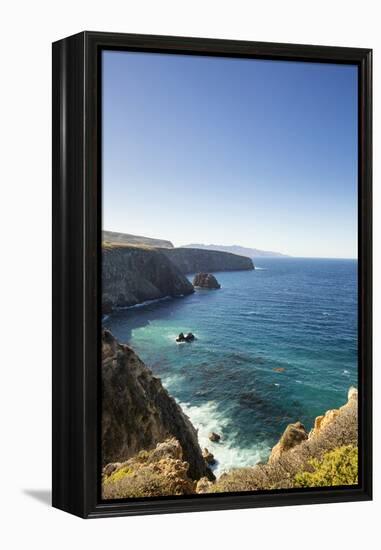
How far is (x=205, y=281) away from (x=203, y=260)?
0.19 meters

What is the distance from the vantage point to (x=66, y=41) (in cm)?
796

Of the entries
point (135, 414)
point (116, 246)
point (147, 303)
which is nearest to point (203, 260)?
point (147, 303)

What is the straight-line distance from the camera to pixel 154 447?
7988mm

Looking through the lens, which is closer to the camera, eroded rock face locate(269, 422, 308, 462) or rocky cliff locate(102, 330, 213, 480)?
rocky cliff locate(102, 330, 213, 480)

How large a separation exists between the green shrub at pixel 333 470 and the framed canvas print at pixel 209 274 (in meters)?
0.01

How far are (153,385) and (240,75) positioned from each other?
2805 mm

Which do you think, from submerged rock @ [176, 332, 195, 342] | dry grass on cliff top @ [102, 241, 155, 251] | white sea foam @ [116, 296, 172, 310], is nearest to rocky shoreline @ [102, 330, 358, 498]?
white sea foam @ [116, 296, 172, 310]

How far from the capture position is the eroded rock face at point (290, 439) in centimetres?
823

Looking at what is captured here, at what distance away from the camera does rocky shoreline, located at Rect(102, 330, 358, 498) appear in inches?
309

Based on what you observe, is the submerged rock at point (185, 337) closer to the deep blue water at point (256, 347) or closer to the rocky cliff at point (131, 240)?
the deep blue water at point (256, 347)

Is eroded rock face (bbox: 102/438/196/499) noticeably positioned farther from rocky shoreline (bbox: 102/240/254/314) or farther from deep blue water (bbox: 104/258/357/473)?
rocky shoreline (bbox: 102/240/254/314)

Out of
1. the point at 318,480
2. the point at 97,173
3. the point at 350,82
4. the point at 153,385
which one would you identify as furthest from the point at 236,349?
the point at 350,82

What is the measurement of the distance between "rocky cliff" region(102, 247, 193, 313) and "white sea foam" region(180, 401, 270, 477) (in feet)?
3.24

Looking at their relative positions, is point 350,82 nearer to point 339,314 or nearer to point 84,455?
point 339,314
